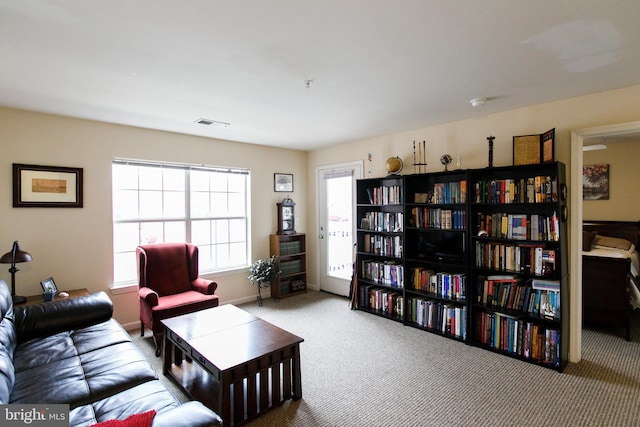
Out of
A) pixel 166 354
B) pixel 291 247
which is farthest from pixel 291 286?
pixel 166 354

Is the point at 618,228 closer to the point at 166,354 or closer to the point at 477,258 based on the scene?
the point at 477,258

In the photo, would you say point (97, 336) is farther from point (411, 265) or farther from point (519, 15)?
point (519, 15)

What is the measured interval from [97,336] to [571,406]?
3556 millimetres

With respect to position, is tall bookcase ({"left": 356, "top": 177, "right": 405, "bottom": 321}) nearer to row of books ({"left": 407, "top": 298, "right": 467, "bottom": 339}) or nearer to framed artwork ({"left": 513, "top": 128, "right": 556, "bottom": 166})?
row of books ({"left": 407, "top": 298, "right": 467, "bottom": 339})

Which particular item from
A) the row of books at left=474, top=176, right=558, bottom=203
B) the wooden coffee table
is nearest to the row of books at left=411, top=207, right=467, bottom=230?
the row of books at left=474, top=176, right=558, bottom=203

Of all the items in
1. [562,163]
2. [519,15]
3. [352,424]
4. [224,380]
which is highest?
[519,15]

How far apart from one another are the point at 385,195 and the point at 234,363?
112 inches

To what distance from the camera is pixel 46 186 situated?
126 inches

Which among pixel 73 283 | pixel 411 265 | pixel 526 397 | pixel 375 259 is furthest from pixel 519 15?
pixel 73 283

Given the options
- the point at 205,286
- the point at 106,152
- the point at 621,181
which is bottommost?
the point at 205,286

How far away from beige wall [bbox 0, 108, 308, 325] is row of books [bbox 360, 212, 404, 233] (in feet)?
7.69

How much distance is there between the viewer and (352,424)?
6.79 feet

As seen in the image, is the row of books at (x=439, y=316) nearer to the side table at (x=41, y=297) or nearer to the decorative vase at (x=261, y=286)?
the decorative vase at (x=261, y=286)

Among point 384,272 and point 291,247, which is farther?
point 291,247
